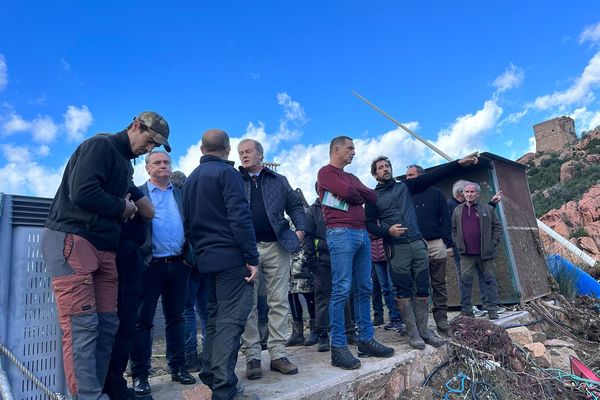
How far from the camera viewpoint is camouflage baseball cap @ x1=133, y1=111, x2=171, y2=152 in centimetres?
264

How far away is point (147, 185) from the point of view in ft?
11.8

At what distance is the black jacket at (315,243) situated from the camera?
475 cm

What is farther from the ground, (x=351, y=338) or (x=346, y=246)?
(x=346, y=246)

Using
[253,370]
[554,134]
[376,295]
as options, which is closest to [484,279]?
[376,295]

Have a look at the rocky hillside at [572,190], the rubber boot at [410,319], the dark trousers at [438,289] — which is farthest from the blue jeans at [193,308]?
the rocky hillside at [572,190]

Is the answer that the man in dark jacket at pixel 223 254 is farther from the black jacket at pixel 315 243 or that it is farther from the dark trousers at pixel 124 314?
the black jacket at pixel 315 243

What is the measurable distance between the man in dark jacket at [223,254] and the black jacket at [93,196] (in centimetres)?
56

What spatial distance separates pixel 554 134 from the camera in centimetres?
4906

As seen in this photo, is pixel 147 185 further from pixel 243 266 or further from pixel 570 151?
pixel 570 151

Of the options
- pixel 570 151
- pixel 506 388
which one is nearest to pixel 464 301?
pixel 506 388

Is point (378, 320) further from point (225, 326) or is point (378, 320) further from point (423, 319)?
point (225, 326)

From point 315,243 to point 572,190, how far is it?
2929 centimetres

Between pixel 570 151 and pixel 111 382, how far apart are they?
45309mm

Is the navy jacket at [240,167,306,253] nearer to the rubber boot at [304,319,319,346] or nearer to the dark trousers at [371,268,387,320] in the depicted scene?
the rubber boot at [304,319,319,346]
